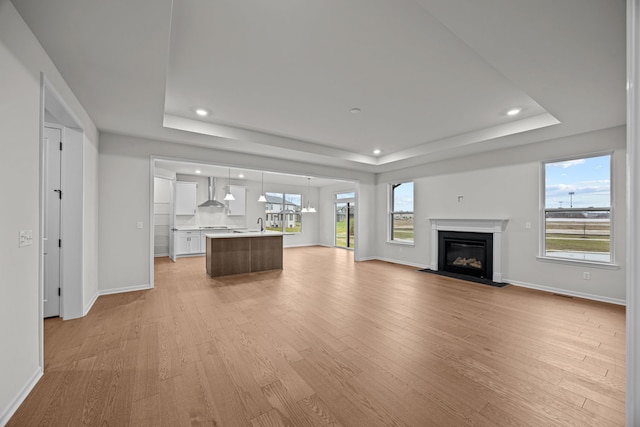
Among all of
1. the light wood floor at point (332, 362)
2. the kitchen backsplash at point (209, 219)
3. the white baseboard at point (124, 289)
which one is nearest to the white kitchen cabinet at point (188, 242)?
the kitchen backsplash at point (209, 219)

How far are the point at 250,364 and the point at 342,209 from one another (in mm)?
8760

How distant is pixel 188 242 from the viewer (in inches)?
319

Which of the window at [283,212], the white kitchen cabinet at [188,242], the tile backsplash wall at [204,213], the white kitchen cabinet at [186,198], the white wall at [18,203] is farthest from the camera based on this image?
the window at [283,212]

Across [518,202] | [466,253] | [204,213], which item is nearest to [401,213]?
[466,253]

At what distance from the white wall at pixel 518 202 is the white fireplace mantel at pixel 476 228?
130 millimetres

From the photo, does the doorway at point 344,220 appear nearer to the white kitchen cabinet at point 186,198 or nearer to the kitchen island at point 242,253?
the kitchen island at point 242,253

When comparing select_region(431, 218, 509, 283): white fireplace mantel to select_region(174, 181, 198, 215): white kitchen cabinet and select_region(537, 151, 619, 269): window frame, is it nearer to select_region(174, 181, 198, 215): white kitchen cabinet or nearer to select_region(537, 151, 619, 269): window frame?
select_region(537, 151, 619, 269): window frame

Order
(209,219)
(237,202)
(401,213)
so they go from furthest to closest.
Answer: (237,202), (209,219), (401,213)

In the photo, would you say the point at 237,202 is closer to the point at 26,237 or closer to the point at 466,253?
the point at 466,253

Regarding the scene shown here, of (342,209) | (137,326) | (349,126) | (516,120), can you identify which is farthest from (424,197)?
(137,326)

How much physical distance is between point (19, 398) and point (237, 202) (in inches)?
313

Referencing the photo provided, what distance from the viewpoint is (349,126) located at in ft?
14.6

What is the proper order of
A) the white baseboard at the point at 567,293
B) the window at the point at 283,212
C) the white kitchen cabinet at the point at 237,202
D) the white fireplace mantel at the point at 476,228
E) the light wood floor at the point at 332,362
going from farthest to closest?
the window at the point at 283,212 < the white kitchen cabinet at the point at 237,202 < the white fireplace mantel at the point at 476,228 < the white baseboard at the point at 567,293 < the light wood floor at the point at 332,362

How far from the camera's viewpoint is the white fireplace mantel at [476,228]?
16.6 feet
